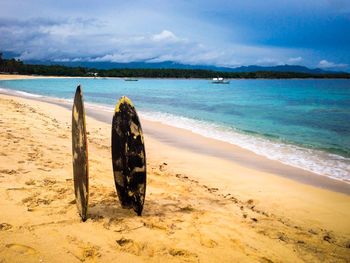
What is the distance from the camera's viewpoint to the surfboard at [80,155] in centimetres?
385

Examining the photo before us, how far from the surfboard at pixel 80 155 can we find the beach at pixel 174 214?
26cm

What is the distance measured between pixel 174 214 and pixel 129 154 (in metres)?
1.06

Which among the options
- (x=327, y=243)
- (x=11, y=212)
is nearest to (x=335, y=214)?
(x=327, y=243)

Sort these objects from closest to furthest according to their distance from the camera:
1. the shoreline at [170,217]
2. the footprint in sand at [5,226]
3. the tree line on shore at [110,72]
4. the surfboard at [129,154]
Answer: the shoreline at [170,217], the footprint in sand at [5,226], the surfboard at [129,154], the tree line on shore at [110,72]

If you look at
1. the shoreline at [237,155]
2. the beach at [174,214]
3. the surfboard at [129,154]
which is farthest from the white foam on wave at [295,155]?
the surfboard at [129,154]

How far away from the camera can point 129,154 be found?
435 centimetres

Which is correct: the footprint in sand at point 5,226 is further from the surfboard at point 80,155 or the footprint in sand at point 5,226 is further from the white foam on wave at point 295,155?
the white foam on wave at point 295,155

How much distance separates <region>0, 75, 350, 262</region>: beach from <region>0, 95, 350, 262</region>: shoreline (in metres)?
0.01

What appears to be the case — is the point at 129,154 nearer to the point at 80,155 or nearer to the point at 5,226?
the point at 80,155

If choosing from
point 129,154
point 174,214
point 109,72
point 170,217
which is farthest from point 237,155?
point 109,72

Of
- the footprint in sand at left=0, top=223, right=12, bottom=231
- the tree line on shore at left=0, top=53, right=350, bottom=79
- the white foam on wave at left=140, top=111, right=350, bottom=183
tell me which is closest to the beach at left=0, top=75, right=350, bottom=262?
the footprint in sand at left=0, top=223, right=12, bottom=231

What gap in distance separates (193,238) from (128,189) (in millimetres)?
1196

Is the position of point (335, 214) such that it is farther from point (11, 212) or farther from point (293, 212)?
point (11, 212)

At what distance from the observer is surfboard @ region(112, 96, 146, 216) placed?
4312 mm
